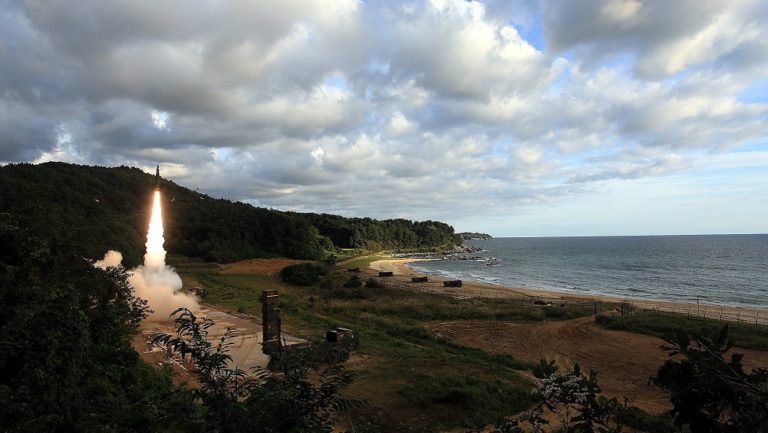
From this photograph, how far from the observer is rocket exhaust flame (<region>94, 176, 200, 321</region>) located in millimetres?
29125

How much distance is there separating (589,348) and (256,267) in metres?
59.0

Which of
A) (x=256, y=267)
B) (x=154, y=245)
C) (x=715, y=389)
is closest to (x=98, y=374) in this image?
(x=715, y=389)

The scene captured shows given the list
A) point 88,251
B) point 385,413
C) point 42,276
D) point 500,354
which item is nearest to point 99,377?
point 42,276

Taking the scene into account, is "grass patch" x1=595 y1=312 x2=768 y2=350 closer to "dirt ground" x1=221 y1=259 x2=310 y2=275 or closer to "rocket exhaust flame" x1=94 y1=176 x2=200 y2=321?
"rocket exhaust flame" x1=94 y1=176 x2=200 y2=321

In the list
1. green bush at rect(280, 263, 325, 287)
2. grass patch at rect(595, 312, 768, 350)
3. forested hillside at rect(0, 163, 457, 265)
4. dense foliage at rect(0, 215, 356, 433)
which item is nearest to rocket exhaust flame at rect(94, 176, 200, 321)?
dense foliage at rect(0, 215, 356, 433)

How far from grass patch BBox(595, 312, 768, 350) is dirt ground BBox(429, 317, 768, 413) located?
34.2 inches

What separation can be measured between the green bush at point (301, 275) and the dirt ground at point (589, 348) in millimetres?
29964

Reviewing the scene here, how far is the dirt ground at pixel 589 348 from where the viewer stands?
20791 mm

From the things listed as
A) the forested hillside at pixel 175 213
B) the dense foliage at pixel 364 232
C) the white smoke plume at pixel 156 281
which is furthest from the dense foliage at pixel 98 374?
the dense foliage at pixel 364 232

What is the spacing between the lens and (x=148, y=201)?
101188mm

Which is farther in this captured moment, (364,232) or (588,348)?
(364,232)

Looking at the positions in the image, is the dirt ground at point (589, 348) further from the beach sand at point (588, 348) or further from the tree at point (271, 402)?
the tree at point (271, 402)

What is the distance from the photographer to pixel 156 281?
32219mm

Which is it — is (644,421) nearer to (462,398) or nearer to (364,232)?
(462,398)
